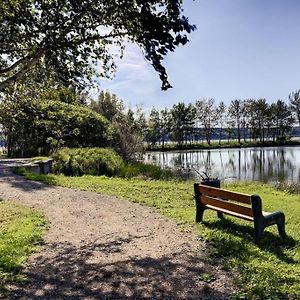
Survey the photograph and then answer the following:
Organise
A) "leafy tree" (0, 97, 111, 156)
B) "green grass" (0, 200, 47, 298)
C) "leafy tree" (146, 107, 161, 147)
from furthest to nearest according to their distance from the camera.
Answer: "leafy tree" (146, 107, 161, 147), "leafy tree" (0, 97, 111, 156), "green grass" (0, 200, 47, 298)

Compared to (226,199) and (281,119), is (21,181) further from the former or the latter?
(281,119)

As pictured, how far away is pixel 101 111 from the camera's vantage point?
3941 centimetres

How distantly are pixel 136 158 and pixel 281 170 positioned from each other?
368 inches

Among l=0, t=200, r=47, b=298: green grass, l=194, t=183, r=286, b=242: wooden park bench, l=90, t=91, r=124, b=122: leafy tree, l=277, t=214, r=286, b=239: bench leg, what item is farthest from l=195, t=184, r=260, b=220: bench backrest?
l=90, t=91, r=124, b=122: leafy tree

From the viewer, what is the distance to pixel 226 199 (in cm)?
682

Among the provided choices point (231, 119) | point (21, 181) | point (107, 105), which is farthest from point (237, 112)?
point (21, 181)

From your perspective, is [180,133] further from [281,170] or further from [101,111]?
[281,170]

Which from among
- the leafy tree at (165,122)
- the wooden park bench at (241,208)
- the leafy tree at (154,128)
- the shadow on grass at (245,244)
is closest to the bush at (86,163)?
the wooden park bench at (241,208)

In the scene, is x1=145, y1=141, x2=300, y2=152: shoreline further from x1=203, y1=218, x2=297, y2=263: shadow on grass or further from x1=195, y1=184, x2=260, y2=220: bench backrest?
x1=203, y1=218, x2=297, y2=263: shadow on grass

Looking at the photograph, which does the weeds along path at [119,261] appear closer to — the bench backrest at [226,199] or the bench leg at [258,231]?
the bench backrest at [226,199]

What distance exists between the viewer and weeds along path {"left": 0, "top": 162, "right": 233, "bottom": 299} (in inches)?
165

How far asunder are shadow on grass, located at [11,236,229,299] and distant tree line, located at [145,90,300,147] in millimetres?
61040

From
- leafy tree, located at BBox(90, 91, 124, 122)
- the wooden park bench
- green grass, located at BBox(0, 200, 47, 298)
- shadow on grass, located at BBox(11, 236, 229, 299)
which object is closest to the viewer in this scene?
shadow on grass, located at BBox(11, 236, 229, 299)

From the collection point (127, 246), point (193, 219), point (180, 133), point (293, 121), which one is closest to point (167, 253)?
point (127, 246)
